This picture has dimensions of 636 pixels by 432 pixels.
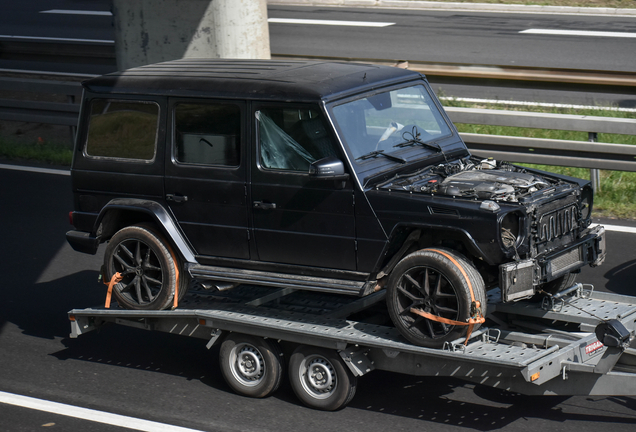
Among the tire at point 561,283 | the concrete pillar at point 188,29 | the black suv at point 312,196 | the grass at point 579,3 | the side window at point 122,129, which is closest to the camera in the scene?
the black suv at point 312,196

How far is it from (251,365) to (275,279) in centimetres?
67

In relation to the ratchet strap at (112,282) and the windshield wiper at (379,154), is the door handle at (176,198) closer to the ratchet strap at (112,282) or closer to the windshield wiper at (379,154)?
the ratchet strap at (112,282)

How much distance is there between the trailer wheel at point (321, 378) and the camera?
598cm

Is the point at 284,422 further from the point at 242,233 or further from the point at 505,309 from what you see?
the point at 505,309

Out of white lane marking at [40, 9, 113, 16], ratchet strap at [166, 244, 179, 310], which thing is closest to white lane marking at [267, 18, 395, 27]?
white lane marking at [40, 9, 113, 16]

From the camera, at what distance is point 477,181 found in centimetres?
602

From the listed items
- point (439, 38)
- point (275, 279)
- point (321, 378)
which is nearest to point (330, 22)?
point (439, 38)

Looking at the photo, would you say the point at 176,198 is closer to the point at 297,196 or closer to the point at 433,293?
the point at 297,196

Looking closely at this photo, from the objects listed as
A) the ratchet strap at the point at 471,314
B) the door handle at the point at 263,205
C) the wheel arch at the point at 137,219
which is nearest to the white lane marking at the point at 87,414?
the wheel arch at the point at 137,219

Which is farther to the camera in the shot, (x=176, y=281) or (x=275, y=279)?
(x=176, y=281)

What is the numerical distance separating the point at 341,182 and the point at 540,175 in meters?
1.65

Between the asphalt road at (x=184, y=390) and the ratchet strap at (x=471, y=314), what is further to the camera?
the asphalt road at (x=184, y=390)

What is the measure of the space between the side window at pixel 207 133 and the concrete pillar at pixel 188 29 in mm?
4124

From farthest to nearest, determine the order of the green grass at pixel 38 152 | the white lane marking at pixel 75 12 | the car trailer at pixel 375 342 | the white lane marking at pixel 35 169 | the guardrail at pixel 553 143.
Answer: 1. the white lane marking at pixel 75 12
2. the green grass at pixel 38 152
3. the white lane marking at pixel 35 169
4. the guardrail at pixel 553 143
5. the car trailer at pixel 375 342
